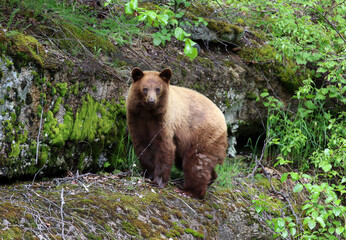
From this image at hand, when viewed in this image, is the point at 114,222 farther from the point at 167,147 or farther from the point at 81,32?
the point at 81,32

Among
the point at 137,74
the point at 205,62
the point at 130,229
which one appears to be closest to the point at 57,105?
the point at 137,74

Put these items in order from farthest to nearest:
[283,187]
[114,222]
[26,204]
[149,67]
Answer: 1. [283,187]
2. [149,67]
3. [114,222]
4. [26,204]

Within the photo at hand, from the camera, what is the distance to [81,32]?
250 inches

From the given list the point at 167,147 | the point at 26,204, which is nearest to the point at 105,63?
the point at 167,147

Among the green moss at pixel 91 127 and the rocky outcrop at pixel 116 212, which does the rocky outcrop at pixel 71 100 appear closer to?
the green moss at pixel 91 127

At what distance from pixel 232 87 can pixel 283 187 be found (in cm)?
197

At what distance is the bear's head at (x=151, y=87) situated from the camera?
17.8 feet

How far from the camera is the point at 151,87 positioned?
5.49 metres

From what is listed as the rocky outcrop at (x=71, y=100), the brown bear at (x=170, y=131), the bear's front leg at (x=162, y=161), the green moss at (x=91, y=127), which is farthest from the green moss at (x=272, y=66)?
the bear's front leg at (x=162, y=161)

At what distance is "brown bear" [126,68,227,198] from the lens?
18.3 feet

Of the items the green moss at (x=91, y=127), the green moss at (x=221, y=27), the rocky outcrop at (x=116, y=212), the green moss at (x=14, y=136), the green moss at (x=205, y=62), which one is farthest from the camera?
the green moss at (x=221, y=27)

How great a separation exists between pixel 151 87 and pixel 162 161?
0.97m

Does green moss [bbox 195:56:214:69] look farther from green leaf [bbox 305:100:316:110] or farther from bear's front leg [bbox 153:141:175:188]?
bear's front leg [bbox 153:141:175:188]

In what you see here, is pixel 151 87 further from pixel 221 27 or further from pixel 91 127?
pixel 221 27
